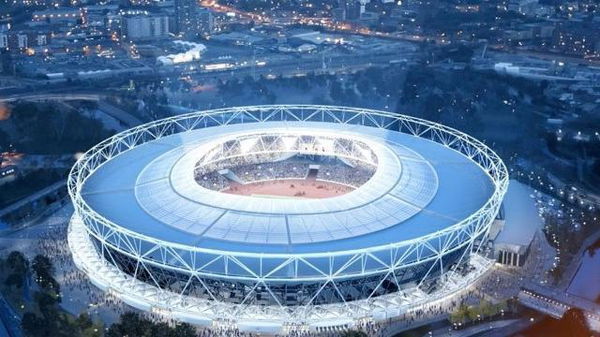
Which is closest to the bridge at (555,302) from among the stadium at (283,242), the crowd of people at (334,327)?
the crowd of people at (334,327)

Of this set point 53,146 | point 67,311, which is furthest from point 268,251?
point 53,146

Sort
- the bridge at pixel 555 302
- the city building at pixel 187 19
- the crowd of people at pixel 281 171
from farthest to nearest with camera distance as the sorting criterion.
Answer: the city building at pixel 187 19 < the crowd of people at pixel 281 171 < the bridge at pixel 555 302

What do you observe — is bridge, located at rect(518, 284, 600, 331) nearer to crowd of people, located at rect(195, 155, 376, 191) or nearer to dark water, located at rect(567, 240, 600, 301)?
dark water, located at rect(567, 240, 600, 301)

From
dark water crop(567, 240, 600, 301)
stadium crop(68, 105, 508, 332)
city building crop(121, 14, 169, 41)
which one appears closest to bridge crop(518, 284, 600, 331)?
dark water crop(567, 240, 600, 301)

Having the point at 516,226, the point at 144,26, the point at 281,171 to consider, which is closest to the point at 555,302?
the point at 516,226

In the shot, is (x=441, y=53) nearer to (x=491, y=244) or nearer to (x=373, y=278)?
(x=491, y=244)

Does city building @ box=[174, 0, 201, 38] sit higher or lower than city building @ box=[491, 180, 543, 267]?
higher

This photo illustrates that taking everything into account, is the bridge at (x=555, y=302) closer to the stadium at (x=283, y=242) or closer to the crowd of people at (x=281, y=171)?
the stadium at (x=283, y=242)

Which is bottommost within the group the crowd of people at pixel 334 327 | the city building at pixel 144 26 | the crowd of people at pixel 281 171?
the crowd of people at pixel 334 327
